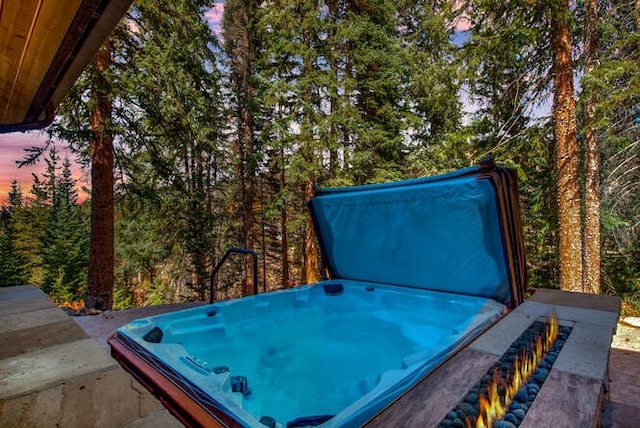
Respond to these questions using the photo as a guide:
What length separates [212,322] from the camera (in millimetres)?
3189

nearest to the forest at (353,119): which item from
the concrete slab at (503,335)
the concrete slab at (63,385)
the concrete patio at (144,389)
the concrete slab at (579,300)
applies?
the concrete slab at (579,300)

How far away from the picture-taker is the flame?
1.28 metres

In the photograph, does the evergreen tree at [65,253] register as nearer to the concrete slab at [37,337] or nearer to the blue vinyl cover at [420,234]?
the concrete slab at [37,337]

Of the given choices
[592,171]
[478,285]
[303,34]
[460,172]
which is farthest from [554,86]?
[303,34]

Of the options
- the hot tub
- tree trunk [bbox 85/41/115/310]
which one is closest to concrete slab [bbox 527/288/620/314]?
the hot tub

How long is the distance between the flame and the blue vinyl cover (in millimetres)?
1072

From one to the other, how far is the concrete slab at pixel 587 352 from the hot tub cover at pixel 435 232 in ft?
3.18

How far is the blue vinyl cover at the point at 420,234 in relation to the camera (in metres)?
3.06

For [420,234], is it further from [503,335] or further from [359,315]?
[503,335]

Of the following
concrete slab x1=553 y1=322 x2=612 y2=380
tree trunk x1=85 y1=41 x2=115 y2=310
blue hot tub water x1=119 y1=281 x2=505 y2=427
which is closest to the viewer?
concrete slab x1=553 y1=322 x2=612 y2=380

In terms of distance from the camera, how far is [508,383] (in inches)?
60.9

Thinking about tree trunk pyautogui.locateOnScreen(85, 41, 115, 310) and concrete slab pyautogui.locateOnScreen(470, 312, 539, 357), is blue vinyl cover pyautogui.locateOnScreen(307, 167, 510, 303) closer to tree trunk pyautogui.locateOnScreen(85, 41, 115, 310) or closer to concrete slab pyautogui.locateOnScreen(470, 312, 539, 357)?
concrete slab pyautogui.locateOnScreen(470, 312, 539, 357)

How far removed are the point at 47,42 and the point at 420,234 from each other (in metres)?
3.26

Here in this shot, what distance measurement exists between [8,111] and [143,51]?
3.33m
